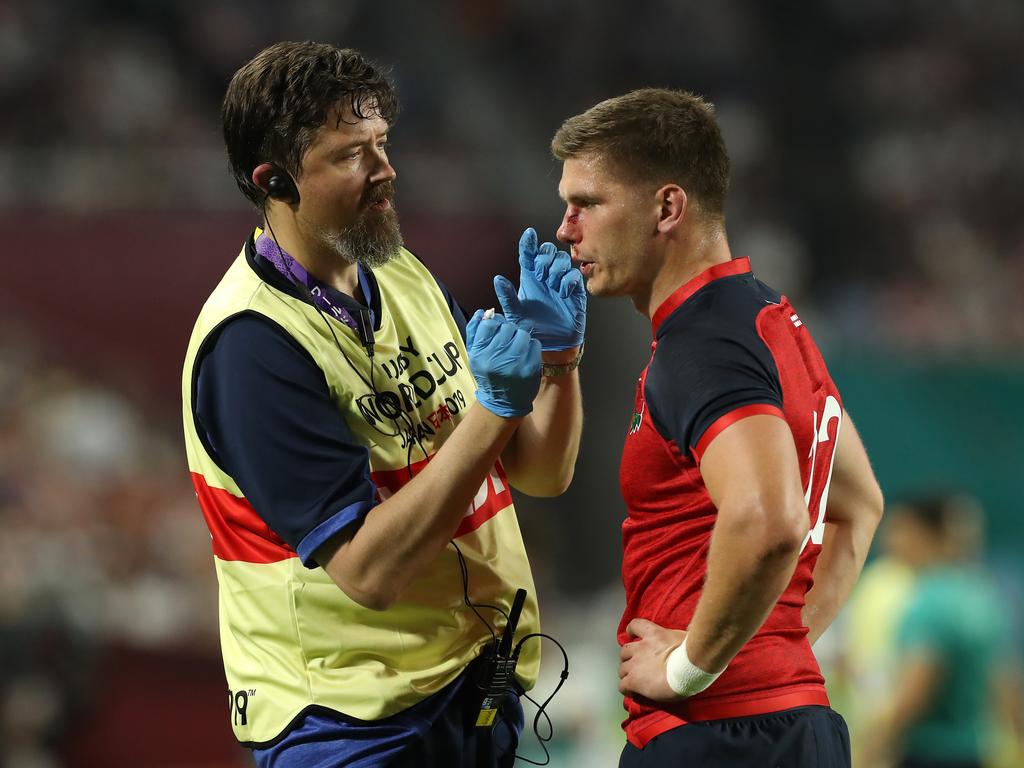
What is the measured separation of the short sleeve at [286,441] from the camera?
97.6 inches

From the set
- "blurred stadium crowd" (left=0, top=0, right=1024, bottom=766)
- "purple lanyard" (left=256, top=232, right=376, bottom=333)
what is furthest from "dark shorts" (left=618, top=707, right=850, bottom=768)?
"blurred stadium crowd" (left=0, top=0, right=1024, bottom=766)

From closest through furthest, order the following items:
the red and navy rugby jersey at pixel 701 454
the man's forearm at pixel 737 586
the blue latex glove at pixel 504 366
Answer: the man's forearm at pixel 737 586
the red and navy rugby jersey at pixel 701 454
the blue latex glove at pixel 504 366

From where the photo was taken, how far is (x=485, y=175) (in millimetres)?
10398

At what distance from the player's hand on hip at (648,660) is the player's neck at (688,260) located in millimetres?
601

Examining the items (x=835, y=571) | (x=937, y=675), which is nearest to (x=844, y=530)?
(x=835, y=571)

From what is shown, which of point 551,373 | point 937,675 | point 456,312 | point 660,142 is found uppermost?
point 660,142

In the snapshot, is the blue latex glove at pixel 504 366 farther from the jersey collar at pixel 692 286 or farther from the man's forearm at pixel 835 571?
the man's forearm at pixel 835 571

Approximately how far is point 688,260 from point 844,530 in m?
0.72

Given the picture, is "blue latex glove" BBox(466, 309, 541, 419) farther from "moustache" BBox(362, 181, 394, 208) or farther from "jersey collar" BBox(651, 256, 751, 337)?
"moustache" BBox(362, 181, 394, 208)

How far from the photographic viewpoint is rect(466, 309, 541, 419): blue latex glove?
2479 millimetres

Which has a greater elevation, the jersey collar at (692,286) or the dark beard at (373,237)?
the dark beard at (373,237)

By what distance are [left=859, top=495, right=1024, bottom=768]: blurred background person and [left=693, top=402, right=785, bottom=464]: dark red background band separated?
3.29 metres

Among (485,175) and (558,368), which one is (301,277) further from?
(485,175)

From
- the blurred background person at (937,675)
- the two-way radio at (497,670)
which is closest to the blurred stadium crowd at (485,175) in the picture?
the blurred background person at (937,675)
